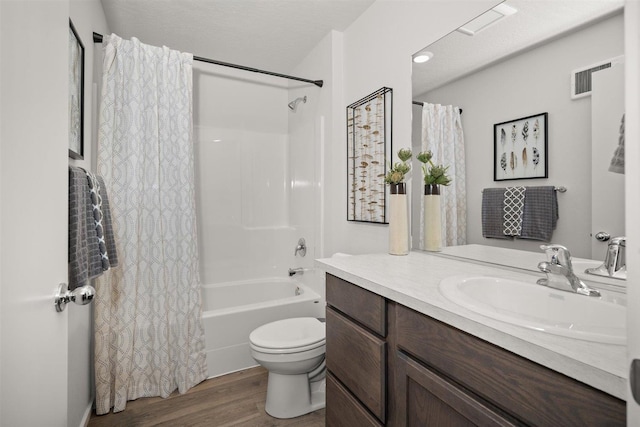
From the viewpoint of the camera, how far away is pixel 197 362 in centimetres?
199

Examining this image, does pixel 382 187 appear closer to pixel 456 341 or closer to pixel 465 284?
pixel 465 284

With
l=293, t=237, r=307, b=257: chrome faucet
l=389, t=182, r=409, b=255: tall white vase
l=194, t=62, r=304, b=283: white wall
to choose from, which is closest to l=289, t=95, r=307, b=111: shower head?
l=194, t=62, r=304, b=283: white wall

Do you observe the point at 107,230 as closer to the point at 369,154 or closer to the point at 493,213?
the point at 369,154

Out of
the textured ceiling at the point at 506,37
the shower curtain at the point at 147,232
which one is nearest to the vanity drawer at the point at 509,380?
the textured ceiling at the point at 506,37

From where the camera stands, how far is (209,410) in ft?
5.68

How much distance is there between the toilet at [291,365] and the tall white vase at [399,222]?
2.15 feet

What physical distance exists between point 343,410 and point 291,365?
0.52 meters

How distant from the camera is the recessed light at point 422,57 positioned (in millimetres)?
1492

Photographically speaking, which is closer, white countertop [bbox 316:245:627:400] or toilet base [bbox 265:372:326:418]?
white countertop [bbox 316:245:627:400]

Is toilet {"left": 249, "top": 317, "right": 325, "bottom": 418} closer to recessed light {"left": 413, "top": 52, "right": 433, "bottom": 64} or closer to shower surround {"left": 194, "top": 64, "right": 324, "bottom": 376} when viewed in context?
shower surround {"left": 194, "top": 64, "right": 324, "bottom": 376}

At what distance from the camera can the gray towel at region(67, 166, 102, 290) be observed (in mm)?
1135

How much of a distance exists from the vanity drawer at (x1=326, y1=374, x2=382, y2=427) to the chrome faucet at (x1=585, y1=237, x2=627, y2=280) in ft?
2.70

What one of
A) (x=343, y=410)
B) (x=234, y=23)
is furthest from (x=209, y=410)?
(x=234, y=23)

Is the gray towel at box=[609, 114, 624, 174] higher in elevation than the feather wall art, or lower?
lower
